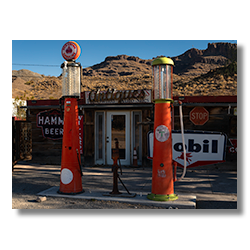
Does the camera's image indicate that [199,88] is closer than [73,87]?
No

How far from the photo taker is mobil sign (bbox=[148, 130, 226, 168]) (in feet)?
29.6

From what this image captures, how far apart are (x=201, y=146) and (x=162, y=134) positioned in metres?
4.54

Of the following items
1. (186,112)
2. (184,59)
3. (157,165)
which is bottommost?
(157,165)

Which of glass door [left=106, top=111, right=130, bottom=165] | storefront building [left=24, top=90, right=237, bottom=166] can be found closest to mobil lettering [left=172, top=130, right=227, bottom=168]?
storefront building [left=24, top=90, right=237, bottom=166]

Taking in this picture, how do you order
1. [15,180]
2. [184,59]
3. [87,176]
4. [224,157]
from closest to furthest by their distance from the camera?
[15,180] < [87,176] < [224,157] < [184,59]

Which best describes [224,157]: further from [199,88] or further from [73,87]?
[199,88]

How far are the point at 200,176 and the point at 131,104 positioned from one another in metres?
3.52

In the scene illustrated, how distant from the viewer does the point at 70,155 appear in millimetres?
5719

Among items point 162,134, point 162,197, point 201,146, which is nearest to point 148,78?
point 201,146

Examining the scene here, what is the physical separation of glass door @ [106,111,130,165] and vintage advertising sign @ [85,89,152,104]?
56 centimetres

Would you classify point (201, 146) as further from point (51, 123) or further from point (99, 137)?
point (51, 123)

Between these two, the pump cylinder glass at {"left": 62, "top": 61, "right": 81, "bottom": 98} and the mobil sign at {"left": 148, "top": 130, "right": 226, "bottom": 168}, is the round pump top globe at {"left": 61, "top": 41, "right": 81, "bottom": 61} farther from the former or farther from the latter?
the mobil sign at {"left": 148, "top": 130, "right": 226, "bottom": 168}

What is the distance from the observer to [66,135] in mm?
5770

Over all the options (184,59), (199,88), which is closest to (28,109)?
(199,88)
